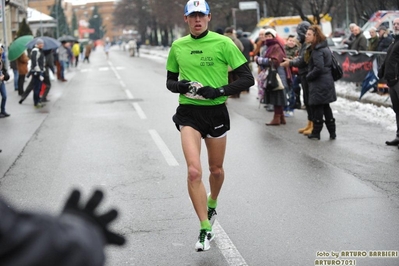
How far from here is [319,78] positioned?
35.5 feet

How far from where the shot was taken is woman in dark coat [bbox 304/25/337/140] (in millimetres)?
10516

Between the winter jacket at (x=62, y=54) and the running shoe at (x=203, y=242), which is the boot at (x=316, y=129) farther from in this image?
the winter jacket at (x=62, y=54)

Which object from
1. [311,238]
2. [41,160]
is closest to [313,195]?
[311,238]

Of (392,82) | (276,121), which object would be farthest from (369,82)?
(392,82)

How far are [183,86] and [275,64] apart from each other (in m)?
7.45

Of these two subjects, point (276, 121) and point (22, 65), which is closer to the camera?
point (276, 121)

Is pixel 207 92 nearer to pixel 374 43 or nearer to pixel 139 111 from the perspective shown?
pixel 139 111

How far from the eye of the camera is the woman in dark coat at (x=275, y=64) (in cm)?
1229

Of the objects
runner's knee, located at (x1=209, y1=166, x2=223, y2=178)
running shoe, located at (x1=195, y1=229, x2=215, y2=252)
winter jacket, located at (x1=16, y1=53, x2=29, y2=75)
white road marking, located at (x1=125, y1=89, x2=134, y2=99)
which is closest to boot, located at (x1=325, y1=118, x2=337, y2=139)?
runner's knee, located at (x1=209, y1=166, x2=223, y2=178)

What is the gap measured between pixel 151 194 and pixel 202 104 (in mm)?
2336

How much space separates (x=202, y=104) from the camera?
5.43 m

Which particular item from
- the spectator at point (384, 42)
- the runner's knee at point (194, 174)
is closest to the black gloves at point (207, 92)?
the runner's knee at point (194, 174)

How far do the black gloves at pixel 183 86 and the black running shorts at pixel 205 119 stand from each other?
155mm

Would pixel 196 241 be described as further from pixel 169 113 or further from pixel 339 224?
pixel 169 113
